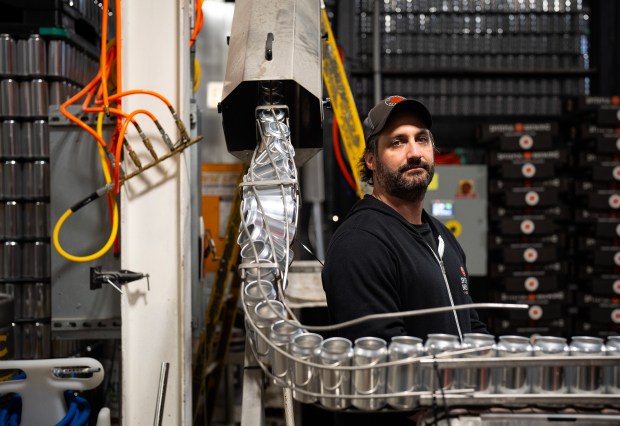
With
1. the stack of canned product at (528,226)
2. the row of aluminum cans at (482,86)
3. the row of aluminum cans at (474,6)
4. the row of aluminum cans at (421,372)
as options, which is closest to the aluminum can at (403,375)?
the row of aluminum cans at (421,372)

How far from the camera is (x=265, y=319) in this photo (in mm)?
1222

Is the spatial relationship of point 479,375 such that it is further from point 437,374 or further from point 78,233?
point 78,233

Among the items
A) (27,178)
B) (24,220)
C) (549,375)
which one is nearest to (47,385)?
(24,220)

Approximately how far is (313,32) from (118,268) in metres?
1.01

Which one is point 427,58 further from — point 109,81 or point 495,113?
point 109,81

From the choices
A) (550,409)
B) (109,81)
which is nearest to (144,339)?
(109,81)

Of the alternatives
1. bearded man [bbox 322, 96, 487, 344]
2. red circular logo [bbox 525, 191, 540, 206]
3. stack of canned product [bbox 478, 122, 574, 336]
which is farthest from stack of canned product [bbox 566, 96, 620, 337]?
bearded man [bbox 322, 96, 487, 344]

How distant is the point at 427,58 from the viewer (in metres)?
4.55

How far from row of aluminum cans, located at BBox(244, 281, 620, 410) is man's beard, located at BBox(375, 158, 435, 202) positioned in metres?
0.61

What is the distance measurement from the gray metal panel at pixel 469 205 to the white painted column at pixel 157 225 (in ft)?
8.57

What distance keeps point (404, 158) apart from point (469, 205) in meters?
2.66

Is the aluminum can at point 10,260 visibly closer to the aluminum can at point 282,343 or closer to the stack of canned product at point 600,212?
the aluminum can at point 282,343

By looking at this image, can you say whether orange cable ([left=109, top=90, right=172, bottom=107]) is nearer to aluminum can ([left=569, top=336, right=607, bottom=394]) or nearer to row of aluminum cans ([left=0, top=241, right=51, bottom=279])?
row of aluminum cans ([left=0, top=241, right=51, bottom=279])

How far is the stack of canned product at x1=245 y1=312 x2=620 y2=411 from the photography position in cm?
108
